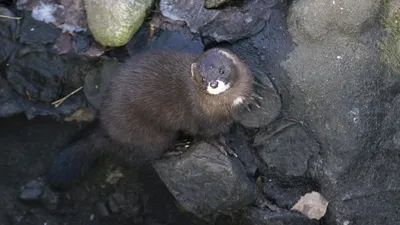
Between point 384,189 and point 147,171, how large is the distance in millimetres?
1420

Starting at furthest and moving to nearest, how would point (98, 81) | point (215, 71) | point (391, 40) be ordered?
point (98, 81) → point (391, 40) → point (215, 71)

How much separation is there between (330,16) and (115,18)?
4.13ft

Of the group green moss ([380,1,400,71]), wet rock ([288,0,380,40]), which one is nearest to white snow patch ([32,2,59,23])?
wet rock ([288,0,380,40])

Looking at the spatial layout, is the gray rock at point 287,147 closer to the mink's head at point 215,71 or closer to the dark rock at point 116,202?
the mink's head at point 215,71

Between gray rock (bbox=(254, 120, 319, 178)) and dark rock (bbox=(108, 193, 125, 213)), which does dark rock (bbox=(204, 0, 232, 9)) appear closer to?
gray rock (bbox=(254, 120, 319, 178))

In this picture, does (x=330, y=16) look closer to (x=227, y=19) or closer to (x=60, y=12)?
(x=227, y=19)

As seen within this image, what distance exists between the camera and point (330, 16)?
324 centimetres

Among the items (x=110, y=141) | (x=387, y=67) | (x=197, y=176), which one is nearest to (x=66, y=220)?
(x=110, y=141)

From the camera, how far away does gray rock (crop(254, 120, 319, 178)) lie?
128 inches

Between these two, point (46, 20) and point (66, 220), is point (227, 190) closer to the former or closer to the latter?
point (66, 220)

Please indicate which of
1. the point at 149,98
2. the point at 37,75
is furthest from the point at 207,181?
the point at 37,75

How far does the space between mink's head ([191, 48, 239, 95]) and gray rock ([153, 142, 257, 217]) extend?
432mm

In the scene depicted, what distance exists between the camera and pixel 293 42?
3346 mm

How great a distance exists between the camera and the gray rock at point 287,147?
3.24m
